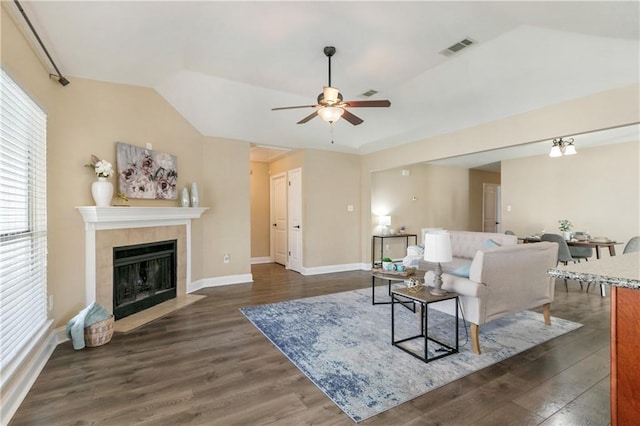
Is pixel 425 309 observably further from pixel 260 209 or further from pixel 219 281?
pixel 260 209

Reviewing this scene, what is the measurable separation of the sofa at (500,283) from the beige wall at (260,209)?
5.47 m

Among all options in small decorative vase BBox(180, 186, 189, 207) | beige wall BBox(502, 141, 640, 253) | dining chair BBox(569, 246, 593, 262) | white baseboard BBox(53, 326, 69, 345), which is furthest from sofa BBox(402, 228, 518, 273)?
white baseboard BBox(53, 326, 69, 345)

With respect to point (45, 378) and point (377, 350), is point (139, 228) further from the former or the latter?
point (377, 350)

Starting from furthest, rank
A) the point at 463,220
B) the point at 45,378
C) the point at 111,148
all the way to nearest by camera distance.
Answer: the point at 463,220 → the point at 111,148 → the point at 45,378

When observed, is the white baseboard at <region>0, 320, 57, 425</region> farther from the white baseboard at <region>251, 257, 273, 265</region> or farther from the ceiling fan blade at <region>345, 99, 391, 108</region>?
the white baseboard at <region>251, 257, 273, 265</region>

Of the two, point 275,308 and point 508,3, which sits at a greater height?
point 508,3

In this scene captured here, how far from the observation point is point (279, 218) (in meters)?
7.63

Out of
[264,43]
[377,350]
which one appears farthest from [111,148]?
[377,350]

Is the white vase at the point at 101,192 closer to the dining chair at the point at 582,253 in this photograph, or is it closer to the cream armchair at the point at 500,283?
the cream armchair at the point at 500,283

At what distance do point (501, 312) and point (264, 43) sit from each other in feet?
11.9

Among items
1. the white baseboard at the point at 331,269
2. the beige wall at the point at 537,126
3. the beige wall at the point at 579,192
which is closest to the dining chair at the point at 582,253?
the beige wall at the point at 579,192

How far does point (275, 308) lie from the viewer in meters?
4.08

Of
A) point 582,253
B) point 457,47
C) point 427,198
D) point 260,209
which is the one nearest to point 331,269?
point 260,209

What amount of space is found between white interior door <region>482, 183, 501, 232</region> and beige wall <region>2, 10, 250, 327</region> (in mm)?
8350
